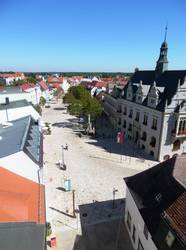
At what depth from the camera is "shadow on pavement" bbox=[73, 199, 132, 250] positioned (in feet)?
68.2

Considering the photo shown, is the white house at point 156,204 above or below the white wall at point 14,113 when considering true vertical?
below

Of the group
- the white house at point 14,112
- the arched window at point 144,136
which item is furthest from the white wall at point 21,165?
the arched window at point 144,136

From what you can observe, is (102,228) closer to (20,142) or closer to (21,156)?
(21,156)

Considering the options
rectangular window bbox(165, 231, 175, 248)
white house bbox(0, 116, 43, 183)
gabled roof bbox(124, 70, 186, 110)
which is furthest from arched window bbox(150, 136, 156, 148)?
rectangular window bbox(165, 231, 175, 248)

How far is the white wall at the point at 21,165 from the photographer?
68.8 feet

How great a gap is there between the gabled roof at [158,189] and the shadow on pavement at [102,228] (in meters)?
5.55

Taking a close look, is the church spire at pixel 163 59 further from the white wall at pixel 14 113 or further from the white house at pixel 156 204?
the white house at pixel 156 204

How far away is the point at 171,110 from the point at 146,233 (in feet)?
90.6

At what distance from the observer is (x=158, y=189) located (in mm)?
17516

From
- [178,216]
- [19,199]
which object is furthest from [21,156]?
[178,216]

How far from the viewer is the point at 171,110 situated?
129ft

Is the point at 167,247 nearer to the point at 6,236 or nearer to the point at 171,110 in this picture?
the point at 6,236

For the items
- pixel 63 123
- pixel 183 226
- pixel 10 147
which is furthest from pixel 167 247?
pixel 63 123

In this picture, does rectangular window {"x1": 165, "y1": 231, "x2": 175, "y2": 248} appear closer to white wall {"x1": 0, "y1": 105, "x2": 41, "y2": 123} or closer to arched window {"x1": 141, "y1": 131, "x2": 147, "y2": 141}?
arched window {"x1": 141, "y1": 131, "x2": 147, "y2": 141}
